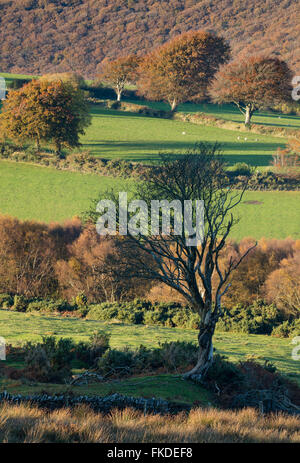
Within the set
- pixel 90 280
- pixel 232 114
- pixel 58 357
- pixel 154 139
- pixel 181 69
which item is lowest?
pixel 58 357

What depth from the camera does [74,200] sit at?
55.6 metres

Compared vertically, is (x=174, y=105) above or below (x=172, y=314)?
above

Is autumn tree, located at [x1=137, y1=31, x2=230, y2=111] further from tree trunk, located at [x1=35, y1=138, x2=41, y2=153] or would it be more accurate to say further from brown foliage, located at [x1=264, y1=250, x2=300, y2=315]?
brown foliage, located at [x1=264, y1=250, x2=300, y2=315]

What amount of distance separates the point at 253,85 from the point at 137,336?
79.5 metres

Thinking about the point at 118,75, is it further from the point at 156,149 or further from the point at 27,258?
the point at 27,258

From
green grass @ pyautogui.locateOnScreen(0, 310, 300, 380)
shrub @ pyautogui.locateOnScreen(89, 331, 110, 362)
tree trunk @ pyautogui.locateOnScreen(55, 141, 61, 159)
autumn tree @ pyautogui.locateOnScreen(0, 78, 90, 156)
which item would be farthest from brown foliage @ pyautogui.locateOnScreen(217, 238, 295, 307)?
autumn tree @ pyautogui.locateOnScreen(0, 78, 90, 156)

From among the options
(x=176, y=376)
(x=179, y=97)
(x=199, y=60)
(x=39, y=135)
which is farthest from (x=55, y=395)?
(x=199, y=60)

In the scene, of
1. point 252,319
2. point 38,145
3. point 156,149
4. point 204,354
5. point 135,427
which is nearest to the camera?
point 135,427

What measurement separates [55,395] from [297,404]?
7.36 metres

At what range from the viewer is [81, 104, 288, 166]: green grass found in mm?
71000

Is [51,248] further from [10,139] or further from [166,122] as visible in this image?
[166,122]

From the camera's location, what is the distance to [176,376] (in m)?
17.6

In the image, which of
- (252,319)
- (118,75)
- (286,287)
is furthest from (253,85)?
(252,319)

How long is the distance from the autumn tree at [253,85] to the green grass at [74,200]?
132 ft
